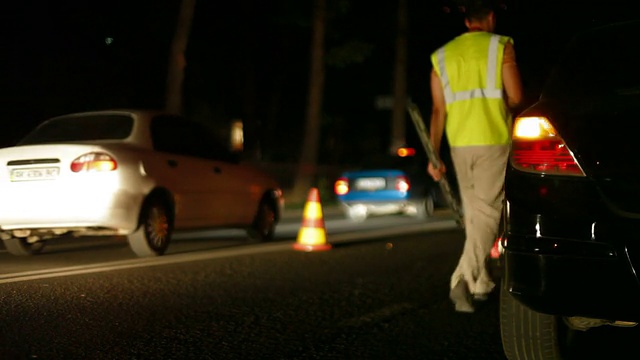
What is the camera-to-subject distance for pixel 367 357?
504 cm

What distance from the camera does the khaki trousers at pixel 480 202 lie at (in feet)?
19.9

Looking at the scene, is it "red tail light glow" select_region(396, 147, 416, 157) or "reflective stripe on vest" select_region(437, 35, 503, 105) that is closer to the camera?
"reflective stripe on vest" select_region(437, 35, 503, 105)

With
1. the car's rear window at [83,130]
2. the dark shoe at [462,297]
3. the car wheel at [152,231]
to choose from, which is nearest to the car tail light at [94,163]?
the car wheel at [152,231]

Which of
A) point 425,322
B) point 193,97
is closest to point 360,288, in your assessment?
point 425,322

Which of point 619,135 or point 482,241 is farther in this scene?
point 482,241

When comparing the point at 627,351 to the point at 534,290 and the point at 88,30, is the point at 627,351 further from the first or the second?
the point at 88,30

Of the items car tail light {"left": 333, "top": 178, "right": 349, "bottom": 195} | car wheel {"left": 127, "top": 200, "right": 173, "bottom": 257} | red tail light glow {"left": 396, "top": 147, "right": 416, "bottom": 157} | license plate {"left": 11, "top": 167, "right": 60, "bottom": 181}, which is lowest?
car tail light {"left": 333, "top": 178, "right": 349, "bottom": 195}

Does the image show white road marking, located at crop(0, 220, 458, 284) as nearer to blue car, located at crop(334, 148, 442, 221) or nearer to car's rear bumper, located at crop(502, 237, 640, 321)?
blue car, located at crop(334, 148, 442, 221)

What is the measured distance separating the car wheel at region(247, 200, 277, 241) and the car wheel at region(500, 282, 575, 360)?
7404mm

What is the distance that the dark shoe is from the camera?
627 centimetres

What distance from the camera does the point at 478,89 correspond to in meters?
6.12

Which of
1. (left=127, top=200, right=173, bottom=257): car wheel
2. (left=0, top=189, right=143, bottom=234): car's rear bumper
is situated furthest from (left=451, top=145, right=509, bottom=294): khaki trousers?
(left=127, top=200, right=173, bottom=257): car wheel

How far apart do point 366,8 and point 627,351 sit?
23.9m

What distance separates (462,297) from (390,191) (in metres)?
11.9
